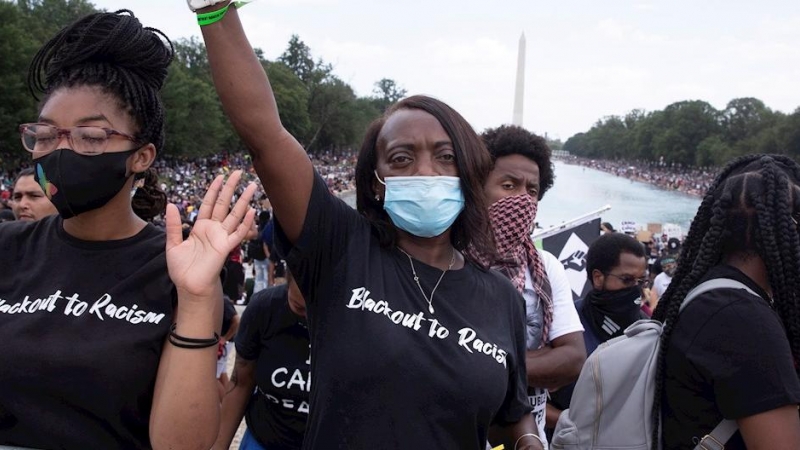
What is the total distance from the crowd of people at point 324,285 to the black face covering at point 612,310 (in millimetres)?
1545

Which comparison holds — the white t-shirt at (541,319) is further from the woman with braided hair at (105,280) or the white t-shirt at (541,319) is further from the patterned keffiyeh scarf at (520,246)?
the woman with braided hair at (105,280)

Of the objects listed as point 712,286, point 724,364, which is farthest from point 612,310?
point 724,364

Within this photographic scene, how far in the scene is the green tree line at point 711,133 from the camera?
78.5 m

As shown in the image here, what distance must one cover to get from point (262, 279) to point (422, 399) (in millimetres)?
10363

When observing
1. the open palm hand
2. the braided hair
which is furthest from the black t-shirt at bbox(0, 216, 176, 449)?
the braided hair

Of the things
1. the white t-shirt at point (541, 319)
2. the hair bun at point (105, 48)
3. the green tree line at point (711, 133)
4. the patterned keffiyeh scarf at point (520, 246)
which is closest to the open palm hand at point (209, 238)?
the hair bun at point (105, 48)

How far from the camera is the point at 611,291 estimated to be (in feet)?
13.1

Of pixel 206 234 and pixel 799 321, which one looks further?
pixel 799 321

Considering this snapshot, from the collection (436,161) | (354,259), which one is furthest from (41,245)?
(436,161)

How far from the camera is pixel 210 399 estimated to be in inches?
69.1

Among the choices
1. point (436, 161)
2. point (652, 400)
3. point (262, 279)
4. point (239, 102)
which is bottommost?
point (262, 279)

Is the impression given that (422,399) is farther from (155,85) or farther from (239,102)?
(155,85)

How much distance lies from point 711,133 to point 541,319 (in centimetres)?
12179

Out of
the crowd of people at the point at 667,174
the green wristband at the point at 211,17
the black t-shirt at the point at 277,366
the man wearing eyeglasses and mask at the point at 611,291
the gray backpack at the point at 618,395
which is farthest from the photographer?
the crowd of people at the point at 667,174
